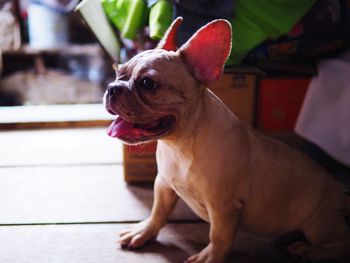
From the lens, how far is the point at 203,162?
A: 1.11 meters

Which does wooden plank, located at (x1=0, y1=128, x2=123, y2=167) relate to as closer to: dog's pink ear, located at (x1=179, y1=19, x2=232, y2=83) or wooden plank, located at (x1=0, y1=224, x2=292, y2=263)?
wooden plank, located at (x1=0, y1=224, x2=292, y2=263)

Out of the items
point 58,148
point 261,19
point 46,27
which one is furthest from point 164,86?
point 46,27

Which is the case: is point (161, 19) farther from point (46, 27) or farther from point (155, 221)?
point (46, 27)

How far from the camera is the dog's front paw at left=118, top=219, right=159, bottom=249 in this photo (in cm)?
131

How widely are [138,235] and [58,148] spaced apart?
0.82m

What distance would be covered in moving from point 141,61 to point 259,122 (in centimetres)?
78

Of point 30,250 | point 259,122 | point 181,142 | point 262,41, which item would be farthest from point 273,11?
point 30,250

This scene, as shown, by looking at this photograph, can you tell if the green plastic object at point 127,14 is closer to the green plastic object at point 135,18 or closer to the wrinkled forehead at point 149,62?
the green plastic object at point 135,18

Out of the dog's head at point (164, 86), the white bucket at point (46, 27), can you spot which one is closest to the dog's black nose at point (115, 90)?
the dog's head at point (164, 86)

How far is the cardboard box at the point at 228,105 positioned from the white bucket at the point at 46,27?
70.7 inches

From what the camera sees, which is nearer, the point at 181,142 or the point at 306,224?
the point at 181,142

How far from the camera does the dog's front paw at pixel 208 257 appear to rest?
1.18m

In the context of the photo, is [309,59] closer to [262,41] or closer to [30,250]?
[262,41]

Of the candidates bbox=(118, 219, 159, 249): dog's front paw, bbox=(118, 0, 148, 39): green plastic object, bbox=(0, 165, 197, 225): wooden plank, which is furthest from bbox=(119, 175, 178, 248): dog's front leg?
bbox=(118, 0, 148, 39): green plastic object
